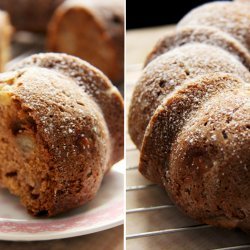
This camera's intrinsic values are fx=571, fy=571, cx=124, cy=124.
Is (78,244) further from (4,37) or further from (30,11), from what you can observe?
(30,11)

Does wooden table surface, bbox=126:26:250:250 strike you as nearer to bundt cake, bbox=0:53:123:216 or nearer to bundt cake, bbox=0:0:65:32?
bundt cake, bbox=0:53:123:216

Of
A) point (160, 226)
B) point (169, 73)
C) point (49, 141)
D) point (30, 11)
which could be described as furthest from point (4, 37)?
point (160, 226)

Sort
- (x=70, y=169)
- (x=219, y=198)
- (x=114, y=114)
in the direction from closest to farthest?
(x=219, y=198)
(x=70, y=169)
(x=114, y=114)

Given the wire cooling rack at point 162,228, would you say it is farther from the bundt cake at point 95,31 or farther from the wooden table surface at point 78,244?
the bundt cake at point 95,31

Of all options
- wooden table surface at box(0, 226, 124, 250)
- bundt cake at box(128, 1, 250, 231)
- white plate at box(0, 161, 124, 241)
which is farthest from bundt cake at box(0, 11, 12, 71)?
wooden table surface at box(0, 226, 124, 250)

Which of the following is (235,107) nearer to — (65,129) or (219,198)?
(219,198)

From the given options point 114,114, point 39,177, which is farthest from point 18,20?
point 39,177

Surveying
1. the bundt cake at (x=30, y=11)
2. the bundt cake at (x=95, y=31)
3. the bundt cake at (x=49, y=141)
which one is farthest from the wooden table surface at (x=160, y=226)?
the bundt cake at (x=30, y=11)
